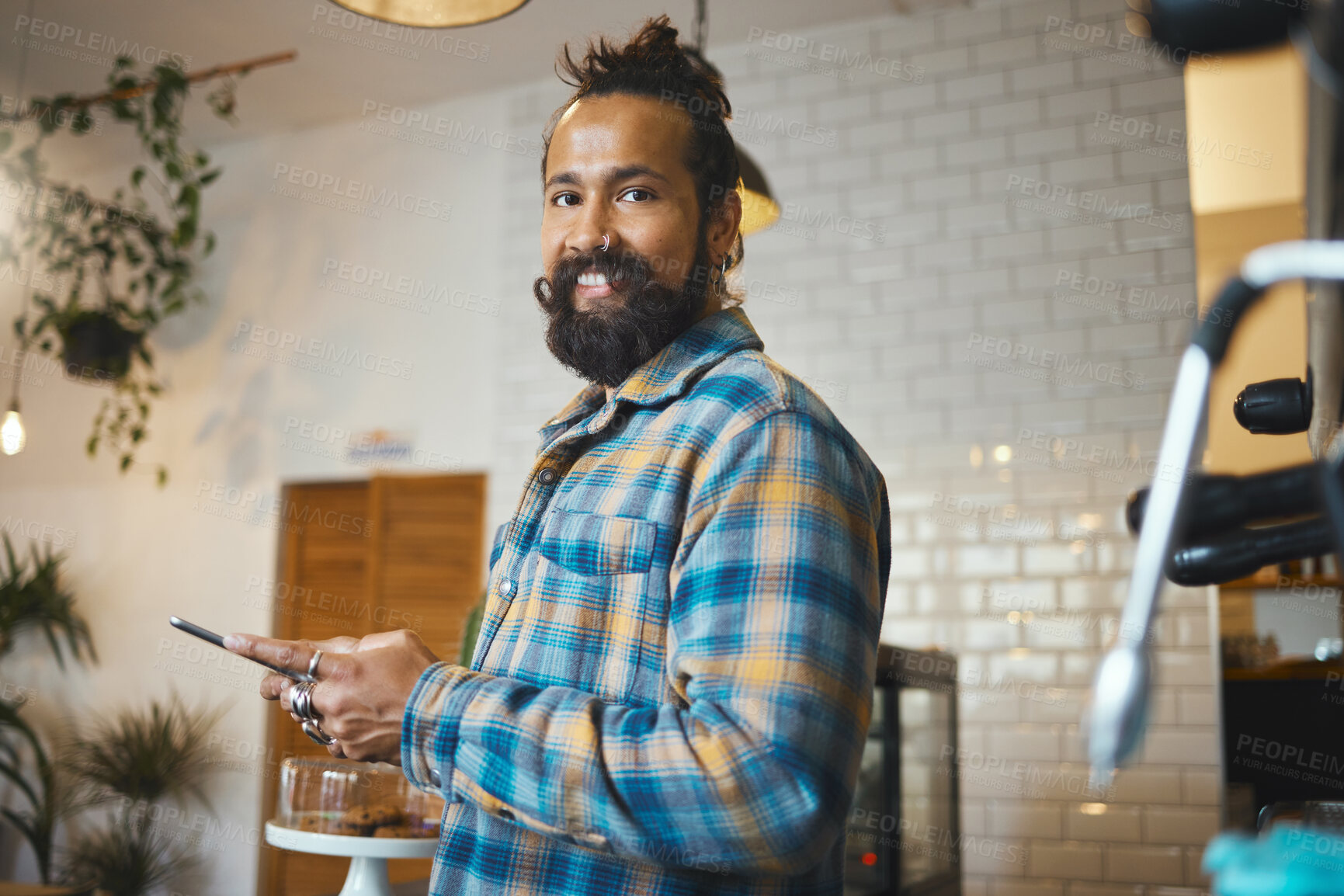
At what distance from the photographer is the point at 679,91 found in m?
1.28

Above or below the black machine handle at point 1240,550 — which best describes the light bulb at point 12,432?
above

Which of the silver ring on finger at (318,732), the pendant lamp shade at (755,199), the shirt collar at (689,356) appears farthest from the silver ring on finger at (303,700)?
the pendant lamp shade at (755,199)

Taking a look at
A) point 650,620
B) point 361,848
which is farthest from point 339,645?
point 361,848

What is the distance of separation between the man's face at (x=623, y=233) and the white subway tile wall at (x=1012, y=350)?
2.81 meters

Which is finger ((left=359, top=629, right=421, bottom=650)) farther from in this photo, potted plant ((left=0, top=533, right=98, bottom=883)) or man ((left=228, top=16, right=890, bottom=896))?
potted plant ((left=0, top=533, right=98, bottom=883))

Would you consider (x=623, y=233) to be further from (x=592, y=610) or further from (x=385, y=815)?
(x=385, y=815)

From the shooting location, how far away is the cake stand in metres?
1.91

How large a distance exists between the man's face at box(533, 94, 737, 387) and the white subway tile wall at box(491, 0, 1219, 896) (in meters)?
2.81

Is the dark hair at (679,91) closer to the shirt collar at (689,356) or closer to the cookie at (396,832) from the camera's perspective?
the shirt collar at (689,356)

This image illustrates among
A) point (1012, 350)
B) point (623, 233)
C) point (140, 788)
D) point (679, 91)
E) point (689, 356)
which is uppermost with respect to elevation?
point (1012, 350)

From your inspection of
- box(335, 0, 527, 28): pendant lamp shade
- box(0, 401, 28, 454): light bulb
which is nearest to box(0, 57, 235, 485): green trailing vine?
box(0, 401, 28, 454): light bulb

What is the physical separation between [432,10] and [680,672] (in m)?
1.58

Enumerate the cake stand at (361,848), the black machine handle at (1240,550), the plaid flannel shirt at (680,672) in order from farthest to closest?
the cake stand at (361,848)
the plaid flannel shirt at (680,672)
the black machine handle at (1240,550)

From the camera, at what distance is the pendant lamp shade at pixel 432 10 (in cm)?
207
